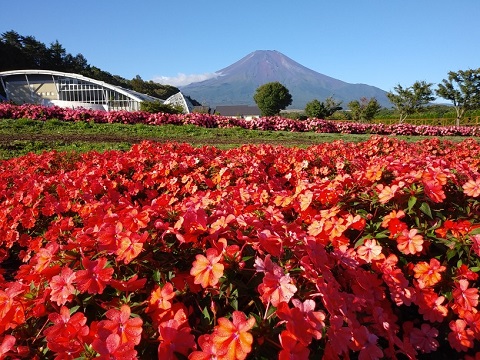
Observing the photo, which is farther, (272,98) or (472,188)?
(272,98)

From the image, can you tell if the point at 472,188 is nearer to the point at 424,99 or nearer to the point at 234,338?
the point at 234,338

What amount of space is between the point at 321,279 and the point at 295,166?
2.74 meters

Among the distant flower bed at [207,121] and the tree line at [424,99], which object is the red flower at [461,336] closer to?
the distant flower bed at [207,121]

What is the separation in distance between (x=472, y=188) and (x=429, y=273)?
1.81 ft

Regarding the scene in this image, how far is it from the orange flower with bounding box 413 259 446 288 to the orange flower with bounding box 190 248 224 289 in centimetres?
97

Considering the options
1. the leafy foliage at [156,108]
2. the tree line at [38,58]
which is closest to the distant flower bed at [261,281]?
the leafy foliage at [156,108]

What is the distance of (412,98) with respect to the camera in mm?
42031

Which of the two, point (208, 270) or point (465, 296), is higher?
point (208, 270)

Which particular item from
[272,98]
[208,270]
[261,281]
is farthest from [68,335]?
[272,98]

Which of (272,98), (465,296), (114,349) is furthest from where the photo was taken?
(272,98)

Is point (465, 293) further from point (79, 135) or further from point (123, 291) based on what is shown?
point (79, 135)

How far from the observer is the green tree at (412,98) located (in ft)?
135

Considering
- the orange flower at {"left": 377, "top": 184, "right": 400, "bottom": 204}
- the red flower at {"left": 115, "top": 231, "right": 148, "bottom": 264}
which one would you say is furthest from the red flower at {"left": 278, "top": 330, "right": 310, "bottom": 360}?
the orange flower at {"left": 377, "top": 184, "right": 400, "bottom": 204}

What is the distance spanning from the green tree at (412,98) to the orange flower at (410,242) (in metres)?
44.7
